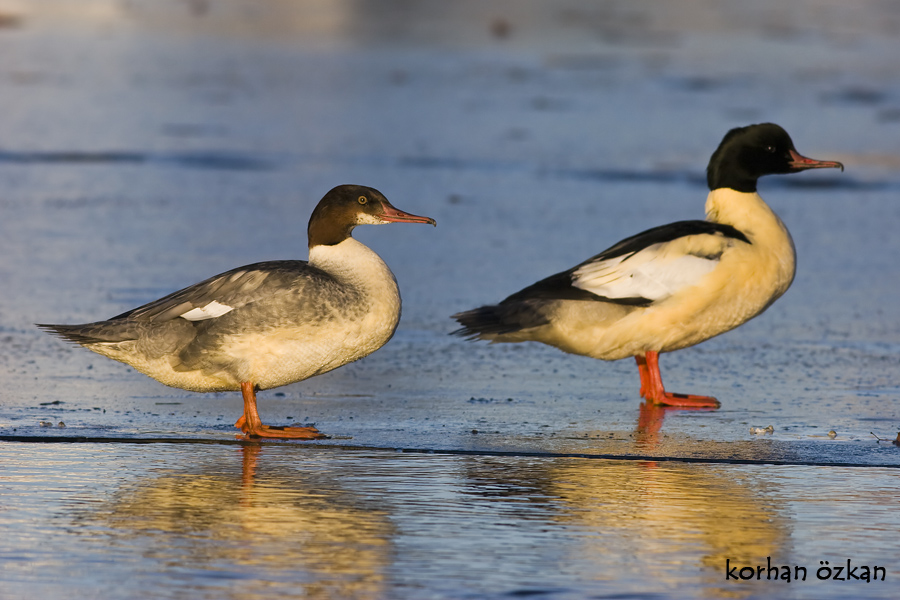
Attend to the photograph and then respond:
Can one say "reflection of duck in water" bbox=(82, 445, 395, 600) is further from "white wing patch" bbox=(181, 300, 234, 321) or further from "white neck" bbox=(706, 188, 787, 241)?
"white neck" bbox=(706, 188, 787, 241)

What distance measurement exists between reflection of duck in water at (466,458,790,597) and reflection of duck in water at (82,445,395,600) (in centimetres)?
57

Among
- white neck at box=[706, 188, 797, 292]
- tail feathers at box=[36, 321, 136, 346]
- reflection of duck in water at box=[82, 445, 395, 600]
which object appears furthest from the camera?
white neck at box=[706, 188, 797, 292]

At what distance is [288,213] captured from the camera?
11086 mm

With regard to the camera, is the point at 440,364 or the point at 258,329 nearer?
the point at 258,329

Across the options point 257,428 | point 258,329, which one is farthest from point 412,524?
point 258,329

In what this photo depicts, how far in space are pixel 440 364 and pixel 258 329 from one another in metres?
1.57

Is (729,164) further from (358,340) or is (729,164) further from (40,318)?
(40,318)

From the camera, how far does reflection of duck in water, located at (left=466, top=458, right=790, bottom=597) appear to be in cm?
408

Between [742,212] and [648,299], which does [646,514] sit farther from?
[742,212]

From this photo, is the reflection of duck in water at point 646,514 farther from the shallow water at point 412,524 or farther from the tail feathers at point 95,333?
the tail feathers at point 95,333

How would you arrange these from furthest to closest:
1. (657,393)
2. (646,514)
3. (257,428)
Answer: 1. (657,393)
2. (257,428)
3. (646,514)

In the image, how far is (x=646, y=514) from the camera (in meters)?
4.62

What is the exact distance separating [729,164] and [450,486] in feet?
10.6

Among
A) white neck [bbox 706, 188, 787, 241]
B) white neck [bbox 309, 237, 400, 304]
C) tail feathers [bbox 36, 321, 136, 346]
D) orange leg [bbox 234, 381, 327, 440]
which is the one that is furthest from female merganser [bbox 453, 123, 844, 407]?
tail feathers [bbox 36, 321, 136, 346]
